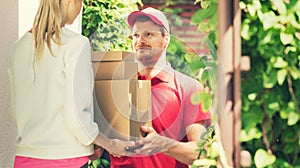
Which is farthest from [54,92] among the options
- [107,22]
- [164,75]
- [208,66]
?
[107,22]

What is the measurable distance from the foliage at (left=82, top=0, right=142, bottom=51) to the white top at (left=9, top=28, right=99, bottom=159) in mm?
544

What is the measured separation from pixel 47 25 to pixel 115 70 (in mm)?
347

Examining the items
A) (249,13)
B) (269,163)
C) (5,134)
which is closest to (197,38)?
(249,13)

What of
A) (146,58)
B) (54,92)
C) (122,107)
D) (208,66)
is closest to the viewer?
(208,66)

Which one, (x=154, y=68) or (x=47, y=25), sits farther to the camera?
(x=154, y=68)

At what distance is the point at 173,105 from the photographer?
262cm

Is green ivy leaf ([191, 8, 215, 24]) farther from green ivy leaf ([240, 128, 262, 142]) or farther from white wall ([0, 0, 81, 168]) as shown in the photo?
white wall ([0, 0, 81, 168])

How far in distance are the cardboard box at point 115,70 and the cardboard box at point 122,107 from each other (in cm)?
3

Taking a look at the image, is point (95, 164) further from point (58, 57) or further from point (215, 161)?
point (215, 161)

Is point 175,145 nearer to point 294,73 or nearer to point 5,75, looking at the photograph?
point 294,73

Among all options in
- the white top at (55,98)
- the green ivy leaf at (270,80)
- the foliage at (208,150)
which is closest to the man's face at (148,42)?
the white top at (55,98)

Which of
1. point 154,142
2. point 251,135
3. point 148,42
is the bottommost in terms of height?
point 154,142

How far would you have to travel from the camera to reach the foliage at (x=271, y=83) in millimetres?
1972

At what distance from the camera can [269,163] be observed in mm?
1994
